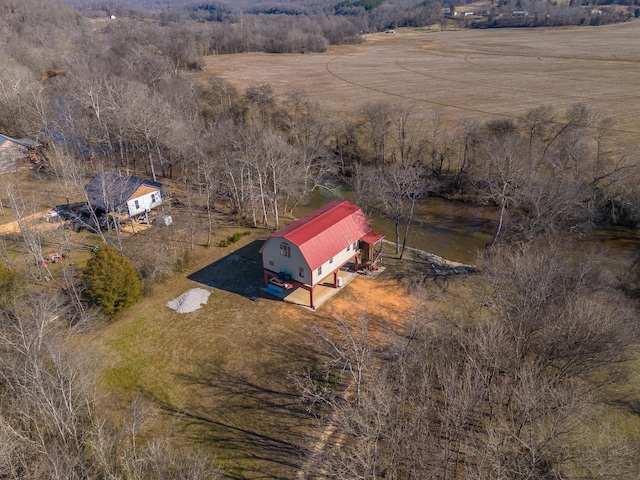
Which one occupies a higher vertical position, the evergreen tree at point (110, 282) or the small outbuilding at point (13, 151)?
the small outbuilding at point (13, 151)

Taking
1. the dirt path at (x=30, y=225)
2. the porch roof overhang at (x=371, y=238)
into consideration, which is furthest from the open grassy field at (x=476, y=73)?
the dirt path at (x=30, y=225)

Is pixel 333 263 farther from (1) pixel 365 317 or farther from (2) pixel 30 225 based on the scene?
(2) pixel 30 225

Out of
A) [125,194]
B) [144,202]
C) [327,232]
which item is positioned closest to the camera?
[327,232]

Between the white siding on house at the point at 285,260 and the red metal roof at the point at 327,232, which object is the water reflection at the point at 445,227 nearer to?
the red metal roof at the point at 327,232

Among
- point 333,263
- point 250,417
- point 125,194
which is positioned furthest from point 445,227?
point 125,194

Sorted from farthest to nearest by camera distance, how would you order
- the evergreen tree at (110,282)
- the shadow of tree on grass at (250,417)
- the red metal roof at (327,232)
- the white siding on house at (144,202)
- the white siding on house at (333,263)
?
the white siding on house at (144,202)
the white siding on house at (333,263)
the red metal roof at (327,232)
the evergreen tree at (110,282)
the shadow of tree on grass at (250,417)

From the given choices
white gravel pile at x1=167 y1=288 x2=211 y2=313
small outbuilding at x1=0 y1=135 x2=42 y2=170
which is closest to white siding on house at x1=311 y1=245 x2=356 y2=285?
white gravel pile at x1=167 y1=288 x2=211 y2=313
